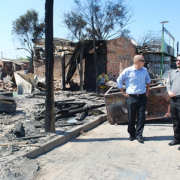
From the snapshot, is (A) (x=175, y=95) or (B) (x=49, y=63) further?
(B) (x=49, y=63)

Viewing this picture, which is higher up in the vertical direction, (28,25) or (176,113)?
(28,25)

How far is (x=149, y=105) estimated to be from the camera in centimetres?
648

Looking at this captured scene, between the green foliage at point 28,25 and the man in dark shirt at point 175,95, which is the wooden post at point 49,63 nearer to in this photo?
the man in dark shirt at point 175,95

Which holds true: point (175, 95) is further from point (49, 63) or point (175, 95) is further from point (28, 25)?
point (28, 25)

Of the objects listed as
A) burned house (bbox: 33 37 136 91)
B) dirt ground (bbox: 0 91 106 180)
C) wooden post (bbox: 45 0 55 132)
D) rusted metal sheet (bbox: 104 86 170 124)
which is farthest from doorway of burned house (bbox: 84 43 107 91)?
wooden post (bbox: 45 0 55 132)

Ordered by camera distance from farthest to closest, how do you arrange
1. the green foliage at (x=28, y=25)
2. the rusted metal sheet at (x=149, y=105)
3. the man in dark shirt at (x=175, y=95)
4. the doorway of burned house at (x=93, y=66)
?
the green foliage at (x=28, y=25) < the doorway of burned house at (x=93, y=66) < the rusted metal sheet at (x=149, y=105) < the man in dark shirt at (x=175, y=95)

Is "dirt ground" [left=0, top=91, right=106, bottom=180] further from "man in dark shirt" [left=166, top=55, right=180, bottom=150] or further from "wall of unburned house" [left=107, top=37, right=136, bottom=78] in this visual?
"wall of unburned house" [left=107, top=37, right=136, bottom=78]

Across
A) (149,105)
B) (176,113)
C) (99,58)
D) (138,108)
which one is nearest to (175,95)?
(176,113)

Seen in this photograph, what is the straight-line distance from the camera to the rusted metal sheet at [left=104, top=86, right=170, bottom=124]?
639 centimetres

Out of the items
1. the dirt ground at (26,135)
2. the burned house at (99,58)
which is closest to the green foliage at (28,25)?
the burned house at (99,58)

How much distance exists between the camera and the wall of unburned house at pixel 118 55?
15743 mm

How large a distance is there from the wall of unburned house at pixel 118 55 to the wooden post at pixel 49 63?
1079 centimetres

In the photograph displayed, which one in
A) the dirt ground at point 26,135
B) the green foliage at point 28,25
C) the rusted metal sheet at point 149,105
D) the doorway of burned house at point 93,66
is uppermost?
the green foliage at point 28,25

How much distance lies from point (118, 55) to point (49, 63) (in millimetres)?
12060
